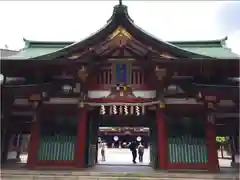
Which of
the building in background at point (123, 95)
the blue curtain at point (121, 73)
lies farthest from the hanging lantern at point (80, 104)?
the blue curtain at point (121, 73)

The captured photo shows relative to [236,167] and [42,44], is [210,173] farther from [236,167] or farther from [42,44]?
[42,44]

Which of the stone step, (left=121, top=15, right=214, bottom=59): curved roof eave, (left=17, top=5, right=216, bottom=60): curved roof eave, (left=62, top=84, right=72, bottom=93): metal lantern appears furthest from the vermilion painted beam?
(left=62, top=84, right=72, bottom=93): metal lantern

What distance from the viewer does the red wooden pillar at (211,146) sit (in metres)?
11.4

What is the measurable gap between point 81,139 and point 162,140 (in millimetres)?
3718

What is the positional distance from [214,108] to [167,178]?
4.07 meters

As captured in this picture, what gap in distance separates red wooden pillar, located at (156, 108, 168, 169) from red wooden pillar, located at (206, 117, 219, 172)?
1923 millimetres

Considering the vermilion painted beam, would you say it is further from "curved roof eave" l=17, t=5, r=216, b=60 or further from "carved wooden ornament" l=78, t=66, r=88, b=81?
"carved wooden ornament" l=78, t=66, r=88, b=81

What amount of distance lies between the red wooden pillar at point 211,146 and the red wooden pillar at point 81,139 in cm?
568

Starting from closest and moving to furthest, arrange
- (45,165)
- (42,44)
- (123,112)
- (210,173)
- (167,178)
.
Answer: (167,178) → (210,173) → (45,165) → (123,112) → (42,44)

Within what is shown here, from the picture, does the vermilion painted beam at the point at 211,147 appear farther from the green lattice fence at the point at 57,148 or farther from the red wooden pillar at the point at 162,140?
the green lattice fence at the point at 57,148

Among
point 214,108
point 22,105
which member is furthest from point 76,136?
point 214,108

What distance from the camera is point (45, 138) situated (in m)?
12.3

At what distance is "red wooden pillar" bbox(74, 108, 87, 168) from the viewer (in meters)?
11.7

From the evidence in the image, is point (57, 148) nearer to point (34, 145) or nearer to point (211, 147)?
point (34, 145)
